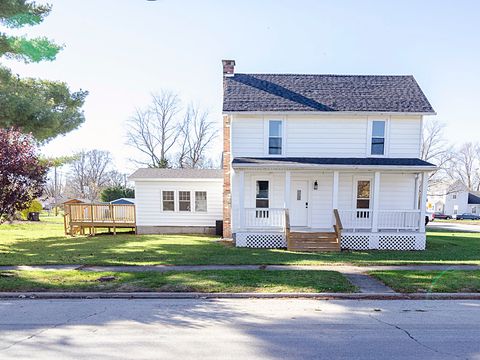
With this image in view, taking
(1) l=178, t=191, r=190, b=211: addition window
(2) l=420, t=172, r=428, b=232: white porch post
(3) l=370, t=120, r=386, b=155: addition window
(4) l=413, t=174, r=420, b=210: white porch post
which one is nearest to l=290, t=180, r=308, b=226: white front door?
(3) l=370, t=120, r=386, b=155: addition window

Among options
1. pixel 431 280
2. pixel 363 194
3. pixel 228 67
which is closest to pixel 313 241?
pixel 363 194

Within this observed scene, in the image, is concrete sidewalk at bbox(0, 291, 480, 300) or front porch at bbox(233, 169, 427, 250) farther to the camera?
front porch at bbox(233, 169, 427, 250)

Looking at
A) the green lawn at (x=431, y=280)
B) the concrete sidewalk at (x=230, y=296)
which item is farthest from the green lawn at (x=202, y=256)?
the concrete sidewalk at (x=230, y=296)

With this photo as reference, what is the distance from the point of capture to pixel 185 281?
7391mm

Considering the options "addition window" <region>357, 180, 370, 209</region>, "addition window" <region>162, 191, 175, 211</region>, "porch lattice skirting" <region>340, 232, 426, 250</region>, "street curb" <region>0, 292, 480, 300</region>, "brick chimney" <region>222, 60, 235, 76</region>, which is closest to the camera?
"street curb" <region>0, 292, 480, 300</region>

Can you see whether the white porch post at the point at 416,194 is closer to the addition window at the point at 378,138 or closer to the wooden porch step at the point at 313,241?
the addition window at the point at 378,138

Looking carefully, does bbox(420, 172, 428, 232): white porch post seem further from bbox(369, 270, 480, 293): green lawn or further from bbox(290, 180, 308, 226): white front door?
bbox(290, 180, 308, 226): white front door

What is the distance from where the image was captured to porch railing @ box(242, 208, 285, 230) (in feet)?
44.0

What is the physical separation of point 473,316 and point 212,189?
552 inches

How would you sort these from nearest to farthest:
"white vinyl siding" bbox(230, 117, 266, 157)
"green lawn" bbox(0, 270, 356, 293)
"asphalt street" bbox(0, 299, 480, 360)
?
"asphalt street" bbox(0, 299, 480, 360), "green lawn" bbox(0, 270, 356, 293), "white vinyl siding" bbox(230, 117, 266, 157)

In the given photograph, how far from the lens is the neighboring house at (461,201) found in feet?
205

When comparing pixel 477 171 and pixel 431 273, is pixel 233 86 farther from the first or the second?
pixel 477 171

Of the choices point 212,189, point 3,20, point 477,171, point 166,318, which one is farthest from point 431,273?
point 477,171

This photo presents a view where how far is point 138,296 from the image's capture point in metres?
6.48
